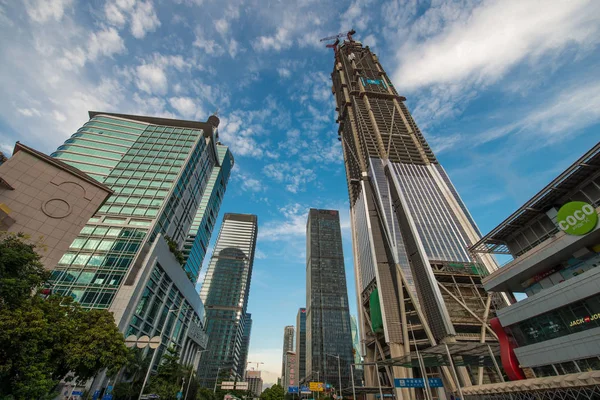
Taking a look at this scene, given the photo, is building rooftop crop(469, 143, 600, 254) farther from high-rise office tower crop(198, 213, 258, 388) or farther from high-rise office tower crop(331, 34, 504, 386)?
high-rise office tower crop(198, 213, 258, 388)

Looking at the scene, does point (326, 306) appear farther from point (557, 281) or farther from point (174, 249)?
point (557, 281)

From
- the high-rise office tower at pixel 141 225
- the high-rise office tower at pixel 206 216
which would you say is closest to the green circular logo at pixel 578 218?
the high-rise office tower at pixel 141 225

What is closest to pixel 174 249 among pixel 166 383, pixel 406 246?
pixel 166 383

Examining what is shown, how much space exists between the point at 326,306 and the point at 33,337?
13678 cm

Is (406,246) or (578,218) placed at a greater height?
(406,246)

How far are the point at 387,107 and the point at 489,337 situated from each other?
85.4m

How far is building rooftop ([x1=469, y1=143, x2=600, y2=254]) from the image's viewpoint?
968 inches

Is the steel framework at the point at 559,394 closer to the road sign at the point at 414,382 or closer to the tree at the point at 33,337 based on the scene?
the road sign at the point at 414,382

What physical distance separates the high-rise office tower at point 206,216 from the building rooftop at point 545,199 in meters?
74.1

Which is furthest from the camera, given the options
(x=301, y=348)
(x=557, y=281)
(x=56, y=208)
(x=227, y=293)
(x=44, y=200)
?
(x=301, y=348)

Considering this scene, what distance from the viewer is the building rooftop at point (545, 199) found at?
24.6m

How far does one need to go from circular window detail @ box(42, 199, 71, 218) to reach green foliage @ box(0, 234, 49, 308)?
18.2 m

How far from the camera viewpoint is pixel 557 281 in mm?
24234

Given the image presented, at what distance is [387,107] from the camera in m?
106
